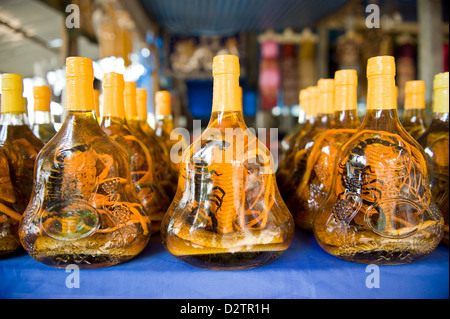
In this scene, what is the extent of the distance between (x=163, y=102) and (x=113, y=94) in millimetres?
279

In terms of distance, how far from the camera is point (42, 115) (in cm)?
71

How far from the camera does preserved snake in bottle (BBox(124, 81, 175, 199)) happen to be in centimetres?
70

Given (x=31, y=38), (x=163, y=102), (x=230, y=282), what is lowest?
(x=230, y=282)

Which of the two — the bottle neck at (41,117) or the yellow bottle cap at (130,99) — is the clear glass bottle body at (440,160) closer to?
the yellow bottle cap at (130,99)

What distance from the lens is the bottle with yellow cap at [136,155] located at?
0.61m

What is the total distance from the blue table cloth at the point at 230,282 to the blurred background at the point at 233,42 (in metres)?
1.90

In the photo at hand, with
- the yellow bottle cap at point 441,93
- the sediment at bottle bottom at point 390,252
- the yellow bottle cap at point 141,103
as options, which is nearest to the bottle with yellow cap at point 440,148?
the yellow bottle cap at point 441,93

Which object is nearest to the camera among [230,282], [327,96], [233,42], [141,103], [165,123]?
[230,282]

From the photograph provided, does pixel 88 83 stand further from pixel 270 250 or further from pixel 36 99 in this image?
pixel 270 250

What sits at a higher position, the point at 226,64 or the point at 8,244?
the point at 226,64

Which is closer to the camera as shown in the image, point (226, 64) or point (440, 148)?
point (226, 64)

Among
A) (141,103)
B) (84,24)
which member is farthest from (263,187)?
(84,24)

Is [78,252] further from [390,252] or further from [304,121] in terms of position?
[304,121]

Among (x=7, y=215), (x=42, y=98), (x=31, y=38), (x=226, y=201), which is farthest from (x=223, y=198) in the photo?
(x=31, y=38)
